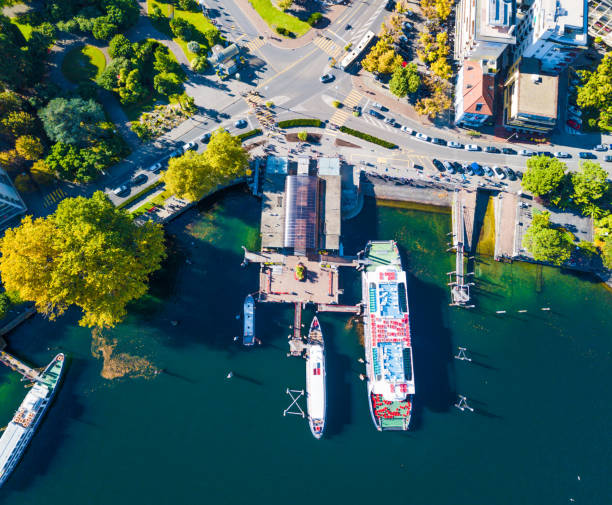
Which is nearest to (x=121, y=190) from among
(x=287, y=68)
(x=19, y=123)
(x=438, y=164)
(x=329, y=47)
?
(x=19, y=123)

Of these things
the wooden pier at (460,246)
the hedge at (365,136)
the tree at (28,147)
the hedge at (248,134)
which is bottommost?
the wooden pier at (460,246)

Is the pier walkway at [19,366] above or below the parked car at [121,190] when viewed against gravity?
below

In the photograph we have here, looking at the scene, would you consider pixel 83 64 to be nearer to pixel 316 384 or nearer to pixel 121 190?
pixel 121 190

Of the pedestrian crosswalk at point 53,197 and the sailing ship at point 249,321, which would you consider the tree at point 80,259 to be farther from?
the sailing ship at point 249,321

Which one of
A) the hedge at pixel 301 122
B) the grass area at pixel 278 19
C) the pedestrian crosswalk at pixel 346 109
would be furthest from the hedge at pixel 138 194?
the grass area at pixel 278 19

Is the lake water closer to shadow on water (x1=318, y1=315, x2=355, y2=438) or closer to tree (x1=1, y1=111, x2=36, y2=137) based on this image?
shadow on water (x1=318, y1=315, x2=355, y2=438)

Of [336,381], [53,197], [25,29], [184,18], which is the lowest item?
[336,381]

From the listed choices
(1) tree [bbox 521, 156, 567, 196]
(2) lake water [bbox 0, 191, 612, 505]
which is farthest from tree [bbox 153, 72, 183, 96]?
(1) tree [bbox 521, 156, 567, 196]
